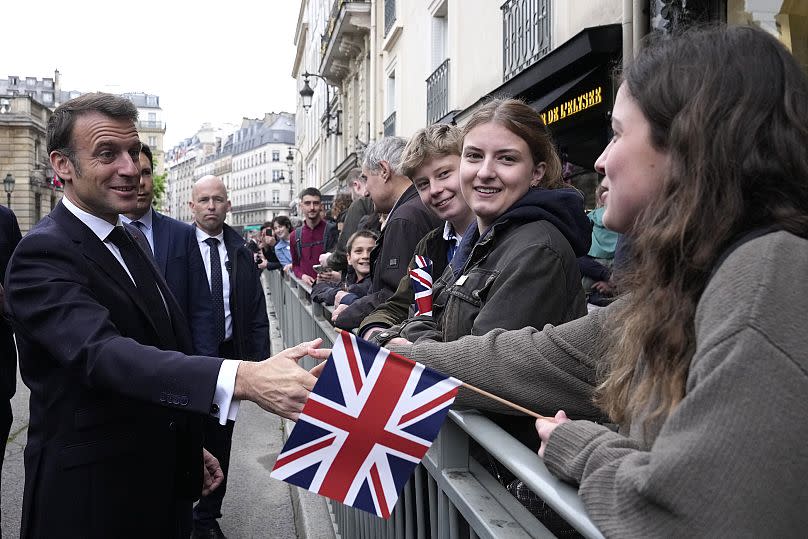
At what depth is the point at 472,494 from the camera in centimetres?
169

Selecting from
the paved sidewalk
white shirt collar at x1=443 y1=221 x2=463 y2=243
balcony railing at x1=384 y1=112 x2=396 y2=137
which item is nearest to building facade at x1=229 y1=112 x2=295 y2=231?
balcony railing at x1=384 y1=112 x2=396 y2=137

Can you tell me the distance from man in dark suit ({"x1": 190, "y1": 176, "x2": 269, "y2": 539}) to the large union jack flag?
3.27 meters

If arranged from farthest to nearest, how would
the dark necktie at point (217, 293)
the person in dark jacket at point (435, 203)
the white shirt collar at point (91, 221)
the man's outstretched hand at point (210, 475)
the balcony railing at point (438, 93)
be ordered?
1. the balcony railing at point (438, 93)
2. the dark necktie at point (217, 293)
3. the person in dark jacket at point (435, 203)
4. the man's outstretched hand at point (210, 475)
5. the white shirt collar at point (91, 221)

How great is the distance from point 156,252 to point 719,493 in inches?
172

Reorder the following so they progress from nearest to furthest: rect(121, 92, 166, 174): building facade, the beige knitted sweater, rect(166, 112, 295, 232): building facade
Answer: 1. the beige knitted sweater
2. rect(166, 112, 295, 232): building facade
3. rect(121, 92, 166, 174): building facade

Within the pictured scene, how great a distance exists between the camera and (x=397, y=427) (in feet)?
5.90

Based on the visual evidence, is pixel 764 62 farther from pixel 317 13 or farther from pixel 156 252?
pixel 317 13

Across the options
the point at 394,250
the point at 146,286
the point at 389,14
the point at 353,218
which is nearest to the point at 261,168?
the point at 389,14

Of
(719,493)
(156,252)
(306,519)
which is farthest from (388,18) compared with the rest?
(719,493)

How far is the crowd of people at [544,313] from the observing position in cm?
100

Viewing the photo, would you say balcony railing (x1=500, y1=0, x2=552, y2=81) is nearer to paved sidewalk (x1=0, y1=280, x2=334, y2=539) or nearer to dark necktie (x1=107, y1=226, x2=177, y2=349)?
paved sidewalk (x1=0, y1=280, x2=334, y2=539)

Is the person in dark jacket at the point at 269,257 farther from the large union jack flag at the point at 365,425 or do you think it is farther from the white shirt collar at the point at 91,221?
the large union jack flag at the point at 365,425

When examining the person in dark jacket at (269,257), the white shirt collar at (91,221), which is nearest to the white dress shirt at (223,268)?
the white shirt collar at (91,221)

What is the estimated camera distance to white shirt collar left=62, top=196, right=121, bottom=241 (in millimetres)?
2549
